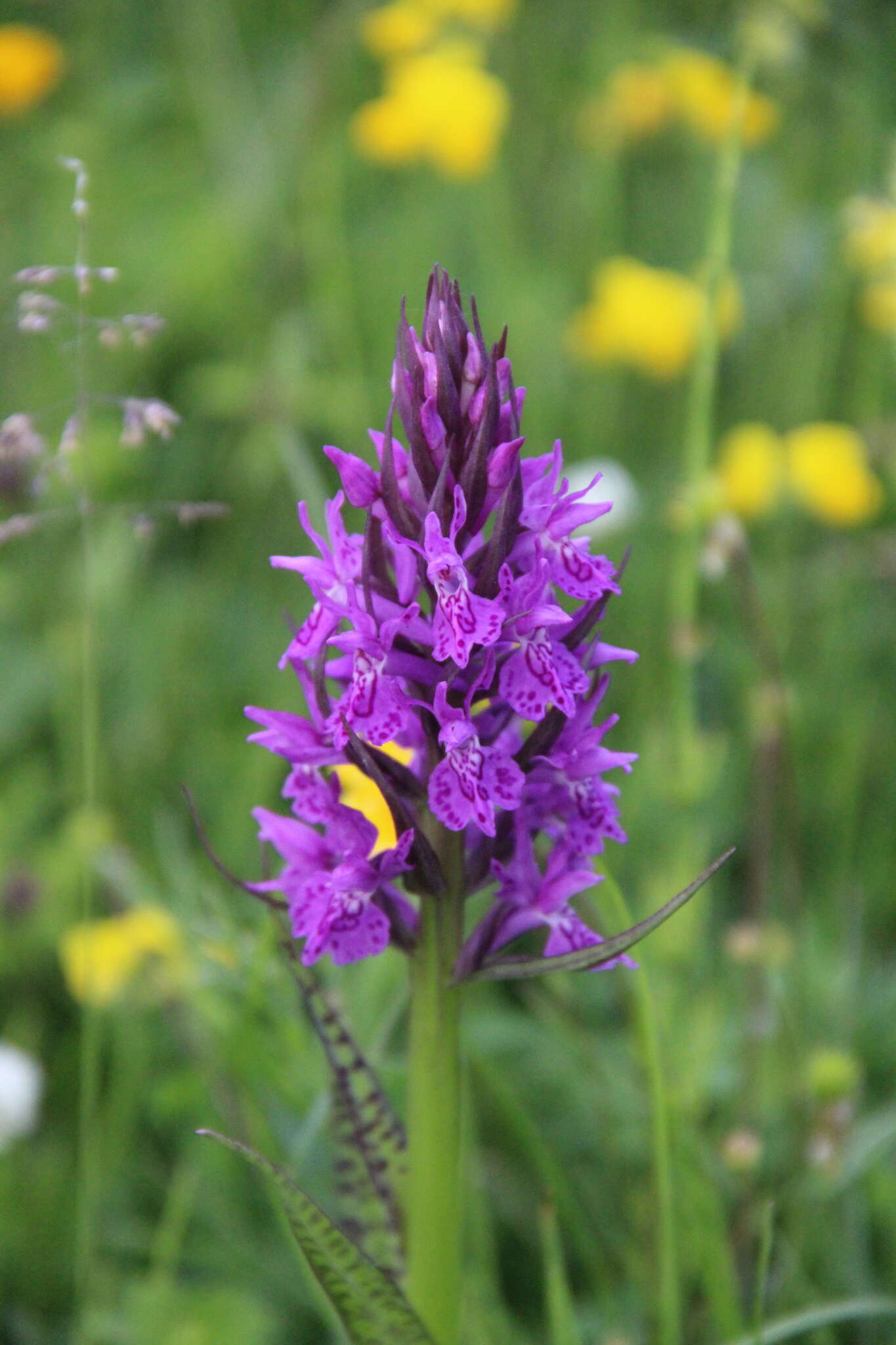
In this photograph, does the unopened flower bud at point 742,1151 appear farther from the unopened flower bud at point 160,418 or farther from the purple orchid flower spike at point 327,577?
the unopened flower bud at point 160,418

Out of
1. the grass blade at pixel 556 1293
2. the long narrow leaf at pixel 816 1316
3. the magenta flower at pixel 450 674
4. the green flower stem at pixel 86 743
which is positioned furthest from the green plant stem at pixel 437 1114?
the green flower stem at pixel 86 743

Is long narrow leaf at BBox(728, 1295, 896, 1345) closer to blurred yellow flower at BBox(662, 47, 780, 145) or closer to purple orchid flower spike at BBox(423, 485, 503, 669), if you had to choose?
purple orchid flower spike at BBox(423, 485, 503, 669)

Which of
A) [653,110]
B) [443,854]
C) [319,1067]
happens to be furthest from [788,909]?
[653,110]

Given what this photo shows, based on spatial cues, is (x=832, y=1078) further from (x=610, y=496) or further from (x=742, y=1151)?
(x=610, y=496)

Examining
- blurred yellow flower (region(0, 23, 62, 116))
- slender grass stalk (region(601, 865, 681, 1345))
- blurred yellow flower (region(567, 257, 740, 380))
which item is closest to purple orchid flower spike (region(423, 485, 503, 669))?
slender grass stalk (region(601, 865, 681, 1345))

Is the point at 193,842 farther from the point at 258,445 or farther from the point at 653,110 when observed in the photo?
the point at 653,110

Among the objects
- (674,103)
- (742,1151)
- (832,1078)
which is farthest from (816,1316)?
(674,103)
